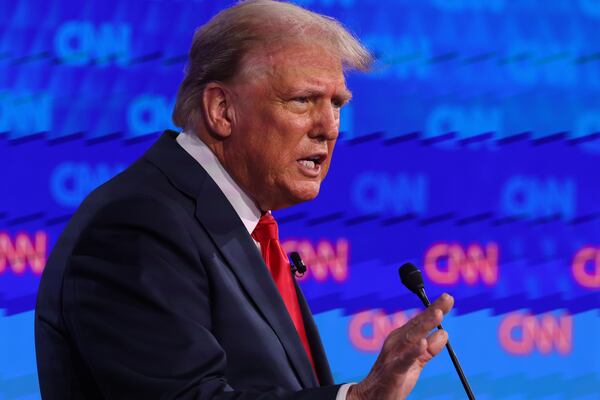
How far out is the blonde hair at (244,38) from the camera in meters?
1.82

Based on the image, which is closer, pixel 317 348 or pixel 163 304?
pixel 163 304

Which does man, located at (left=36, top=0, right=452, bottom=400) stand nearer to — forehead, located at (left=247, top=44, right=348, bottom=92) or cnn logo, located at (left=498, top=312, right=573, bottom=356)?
forehead, located at (left=247, top=44, right=348, bottom=92)

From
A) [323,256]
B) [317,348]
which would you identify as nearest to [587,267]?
[323,256]

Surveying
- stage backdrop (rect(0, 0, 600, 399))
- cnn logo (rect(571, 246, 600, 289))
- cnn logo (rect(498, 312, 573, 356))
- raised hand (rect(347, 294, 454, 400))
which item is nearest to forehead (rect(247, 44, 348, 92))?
raised hand (rect(347, 294, 454, 400))

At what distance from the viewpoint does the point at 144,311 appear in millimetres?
1467

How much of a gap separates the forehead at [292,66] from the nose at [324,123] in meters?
0.04

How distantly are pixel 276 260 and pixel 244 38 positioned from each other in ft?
1.39

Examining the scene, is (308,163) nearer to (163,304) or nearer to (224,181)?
(224,181)

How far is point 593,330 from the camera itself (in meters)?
3.04

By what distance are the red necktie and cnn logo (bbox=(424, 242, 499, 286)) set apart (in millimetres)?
1033

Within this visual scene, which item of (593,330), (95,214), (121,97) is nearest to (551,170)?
(593,330)

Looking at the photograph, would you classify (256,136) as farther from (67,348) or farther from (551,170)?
(551,170)

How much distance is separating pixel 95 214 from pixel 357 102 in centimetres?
144

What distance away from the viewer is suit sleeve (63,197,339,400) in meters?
1.43
